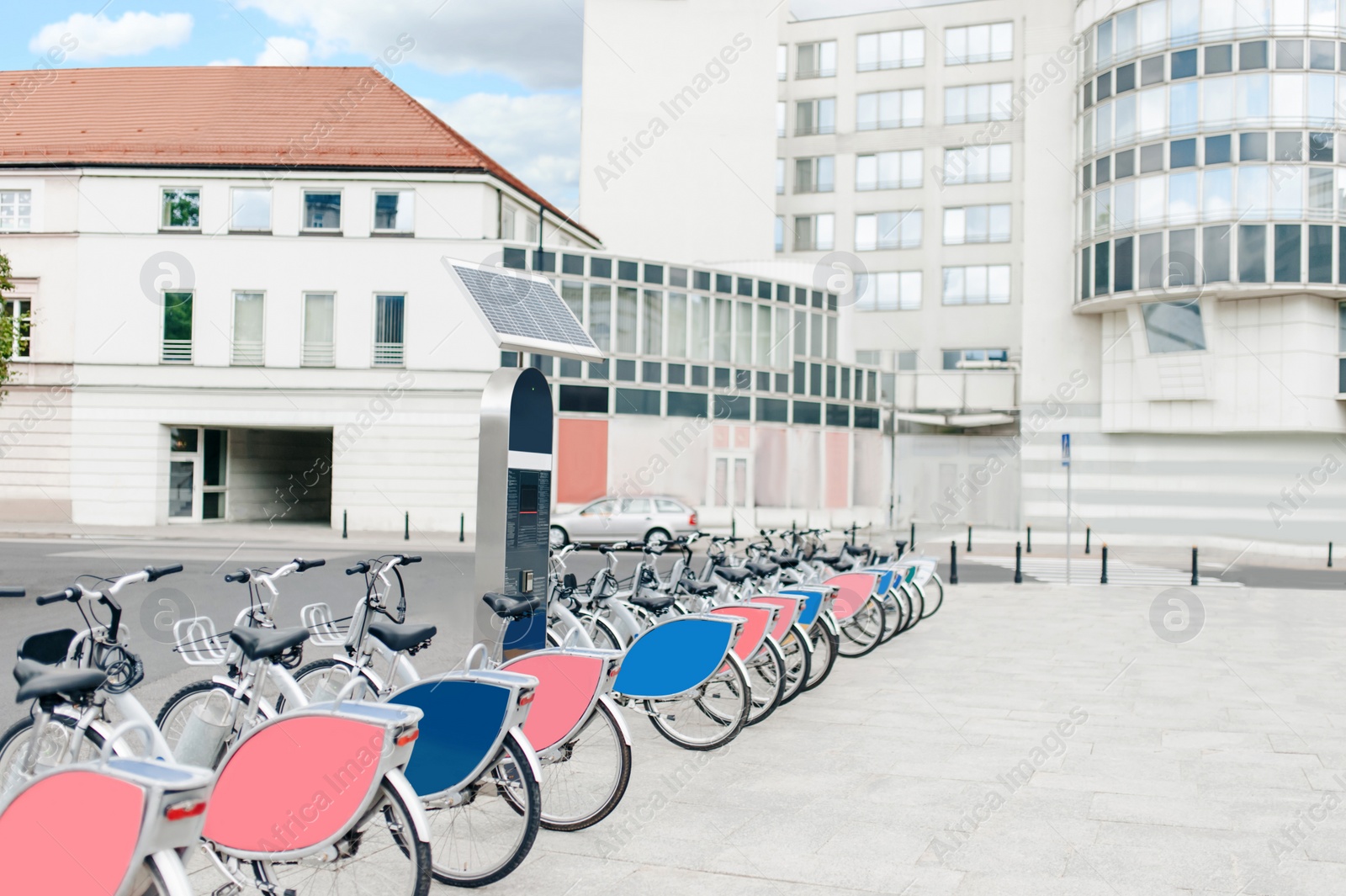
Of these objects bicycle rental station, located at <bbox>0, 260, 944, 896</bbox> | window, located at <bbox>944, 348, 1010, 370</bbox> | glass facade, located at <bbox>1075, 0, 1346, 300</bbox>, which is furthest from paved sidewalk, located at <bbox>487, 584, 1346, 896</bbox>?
window, located at <bbox>944, 348, 1010, 370</bbox>

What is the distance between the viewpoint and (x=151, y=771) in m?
2.95

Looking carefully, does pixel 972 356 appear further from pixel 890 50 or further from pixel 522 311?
pixel 522 311

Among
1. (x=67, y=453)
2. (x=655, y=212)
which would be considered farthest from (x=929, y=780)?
(x=655, y=212)

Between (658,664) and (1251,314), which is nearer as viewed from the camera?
(658,664)

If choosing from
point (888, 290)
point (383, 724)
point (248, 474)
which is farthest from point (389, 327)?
point (383, 724)

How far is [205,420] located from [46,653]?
1166 inches

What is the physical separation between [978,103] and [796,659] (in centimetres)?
4246

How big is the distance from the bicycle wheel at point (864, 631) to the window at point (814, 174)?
40.1m

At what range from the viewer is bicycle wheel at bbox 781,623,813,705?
813cm

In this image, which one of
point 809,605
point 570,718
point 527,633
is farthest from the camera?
point 809,605

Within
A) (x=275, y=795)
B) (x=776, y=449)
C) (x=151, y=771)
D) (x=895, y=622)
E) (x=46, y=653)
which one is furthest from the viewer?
(x=776, y=449)

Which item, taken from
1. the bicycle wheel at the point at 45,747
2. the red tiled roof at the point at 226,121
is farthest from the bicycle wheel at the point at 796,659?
the red tiled roof at the point at 226,121

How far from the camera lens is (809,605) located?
8461 mm

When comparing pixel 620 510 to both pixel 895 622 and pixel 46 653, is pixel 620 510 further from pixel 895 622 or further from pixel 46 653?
pixel 46 653
